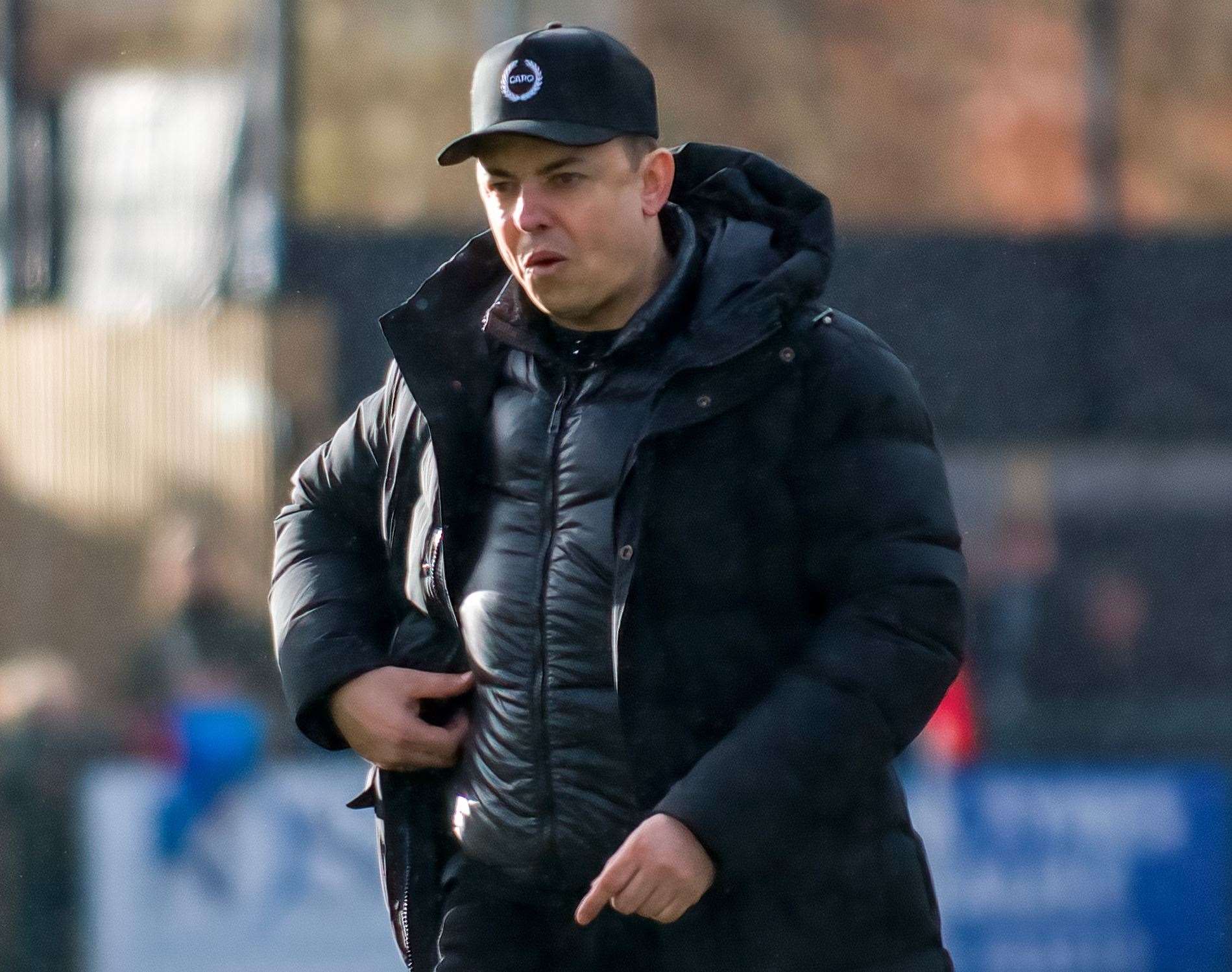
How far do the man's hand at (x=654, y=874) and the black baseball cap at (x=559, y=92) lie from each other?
2.56 ft

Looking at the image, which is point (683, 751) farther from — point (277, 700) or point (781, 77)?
point (781, 77)

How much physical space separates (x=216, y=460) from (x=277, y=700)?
3.18 ft

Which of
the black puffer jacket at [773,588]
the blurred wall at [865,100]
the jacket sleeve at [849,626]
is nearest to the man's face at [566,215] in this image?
the black puffer jacket at [773,588]

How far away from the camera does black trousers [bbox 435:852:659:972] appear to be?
258 centimetres

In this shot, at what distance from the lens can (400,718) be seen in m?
2.65

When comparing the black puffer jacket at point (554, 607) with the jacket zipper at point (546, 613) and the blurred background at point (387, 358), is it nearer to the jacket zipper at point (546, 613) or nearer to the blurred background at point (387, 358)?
the jacket zipper at point (546, 613)

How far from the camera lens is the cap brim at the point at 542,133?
8.11ft

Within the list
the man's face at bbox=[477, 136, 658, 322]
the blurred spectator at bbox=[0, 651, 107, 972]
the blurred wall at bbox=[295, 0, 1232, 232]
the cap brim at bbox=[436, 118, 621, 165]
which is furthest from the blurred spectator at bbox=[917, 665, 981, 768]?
the cap brim at bbox=[436, 118, 621, 165]

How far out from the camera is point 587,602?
2531 mm

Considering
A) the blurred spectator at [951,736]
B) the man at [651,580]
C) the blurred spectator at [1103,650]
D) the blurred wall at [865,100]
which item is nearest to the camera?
the man at [651,580]

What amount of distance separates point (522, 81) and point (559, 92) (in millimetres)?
46

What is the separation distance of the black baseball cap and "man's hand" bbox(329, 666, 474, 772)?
630mm

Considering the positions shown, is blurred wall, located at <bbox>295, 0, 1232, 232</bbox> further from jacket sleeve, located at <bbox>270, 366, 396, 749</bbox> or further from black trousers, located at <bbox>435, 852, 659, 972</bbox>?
black trousers, located at <bbox>435, 852, 659, 972</bbox>

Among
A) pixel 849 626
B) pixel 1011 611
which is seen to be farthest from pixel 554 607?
pixel 1011 611
